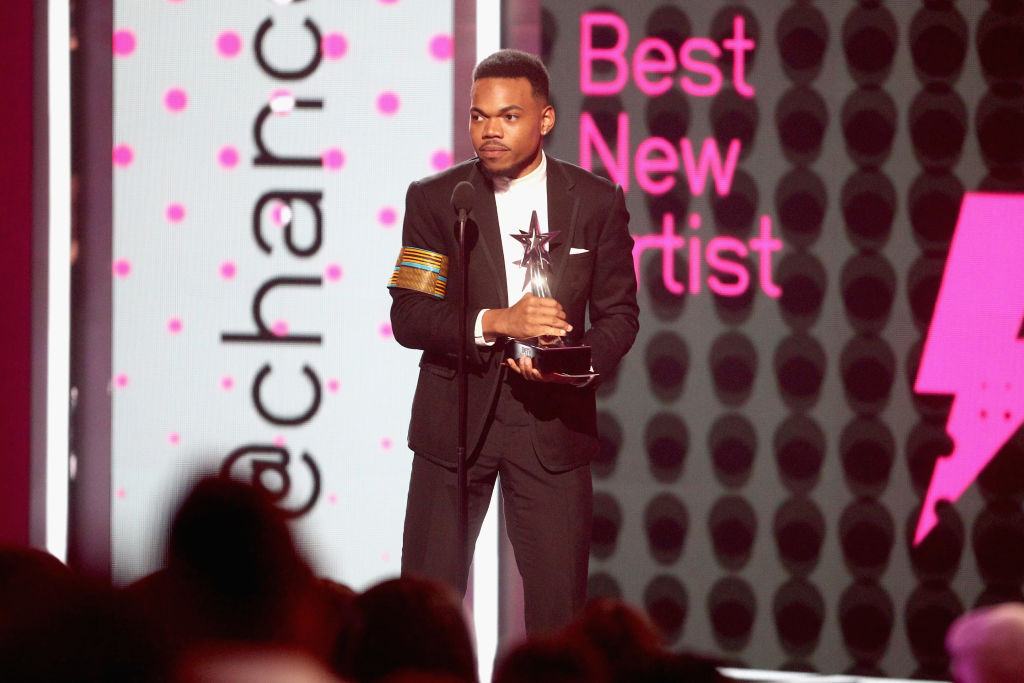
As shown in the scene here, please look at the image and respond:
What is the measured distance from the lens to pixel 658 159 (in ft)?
11.4

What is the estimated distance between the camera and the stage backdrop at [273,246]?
3.64 metres

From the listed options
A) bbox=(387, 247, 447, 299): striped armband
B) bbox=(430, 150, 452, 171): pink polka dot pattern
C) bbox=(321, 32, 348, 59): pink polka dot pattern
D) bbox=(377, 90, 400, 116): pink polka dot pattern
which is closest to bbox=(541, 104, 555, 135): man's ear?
bbox=(387, 247, 447, 299): striped armband

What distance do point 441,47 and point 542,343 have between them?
156cm

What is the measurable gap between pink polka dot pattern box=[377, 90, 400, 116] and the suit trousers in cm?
134

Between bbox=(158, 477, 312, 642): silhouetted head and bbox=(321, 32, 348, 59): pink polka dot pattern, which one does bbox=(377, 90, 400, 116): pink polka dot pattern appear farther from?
bbox=(158, 477, 312, 642): silhouetted head

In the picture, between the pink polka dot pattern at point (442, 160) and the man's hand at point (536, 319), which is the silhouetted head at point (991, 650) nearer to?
the man's hand at point (536, 319)

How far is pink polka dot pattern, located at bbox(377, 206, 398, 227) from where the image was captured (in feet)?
12.0

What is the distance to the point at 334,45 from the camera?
3.64m

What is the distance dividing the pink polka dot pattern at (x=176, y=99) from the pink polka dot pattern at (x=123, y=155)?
196mm

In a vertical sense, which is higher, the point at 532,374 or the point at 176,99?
the point at 176,99

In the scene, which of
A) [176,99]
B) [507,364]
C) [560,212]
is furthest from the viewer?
[176,99]

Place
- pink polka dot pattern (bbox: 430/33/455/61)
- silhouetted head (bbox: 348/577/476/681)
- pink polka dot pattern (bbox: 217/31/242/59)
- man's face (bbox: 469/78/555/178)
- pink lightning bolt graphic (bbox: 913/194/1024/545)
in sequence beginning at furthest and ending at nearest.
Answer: pink polka dot pattern (bbox: 217/31/242/59), pink polka dot pattern (bbox: 430/33/455/61), pink lightning bolt graphic (bbox: 913/194/1024/545), man's face (bbox: 469/78/555/178), silhouetted head (bbox: 348/577/476/681)

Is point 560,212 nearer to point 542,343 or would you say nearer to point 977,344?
point 542,343

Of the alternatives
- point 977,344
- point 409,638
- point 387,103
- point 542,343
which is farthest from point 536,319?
point 977,344
